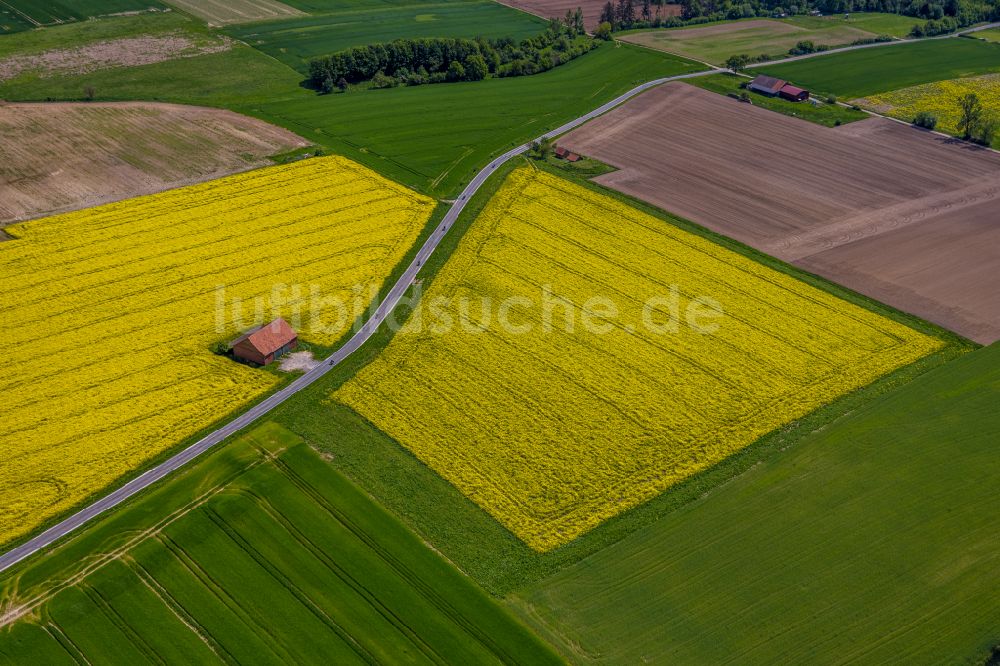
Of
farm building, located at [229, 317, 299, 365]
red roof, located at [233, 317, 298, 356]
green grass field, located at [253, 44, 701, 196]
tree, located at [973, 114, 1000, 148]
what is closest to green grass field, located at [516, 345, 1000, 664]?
farm building, located at [229, 317, 299, 365]

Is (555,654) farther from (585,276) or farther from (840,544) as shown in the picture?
(585,276)

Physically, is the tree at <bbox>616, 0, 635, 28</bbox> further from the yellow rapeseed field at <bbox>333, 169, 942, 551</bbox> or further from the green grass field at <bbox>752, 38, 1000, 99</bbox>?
the yellow rapeseed field at <bbox>333, 169, 942, 551</bbox>

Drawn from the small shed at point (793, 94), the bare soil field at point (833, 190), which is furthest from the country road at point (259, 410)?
the small shed at point (793, 94)

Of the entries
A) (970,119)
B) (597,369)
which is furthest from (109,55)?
(970,119)

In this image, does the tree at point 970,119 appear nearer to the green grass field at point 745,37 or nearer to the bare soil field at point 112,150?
the green grass field at point 745,37

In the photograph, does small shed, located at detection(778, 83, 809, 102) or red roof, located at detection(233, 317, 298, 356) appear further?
small shed, located at detection(778, 83, 809, 102)

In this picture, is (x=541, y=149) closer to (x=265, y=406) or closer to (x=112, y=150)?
(x=112, y=150)

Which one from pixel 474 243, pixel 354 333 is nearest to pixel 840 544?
pixel 354 333
